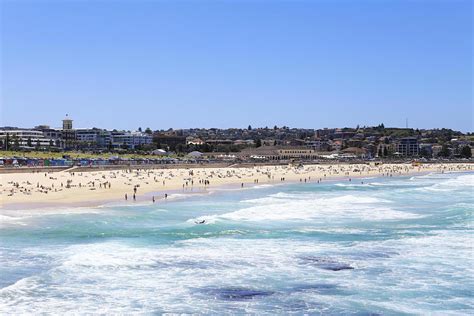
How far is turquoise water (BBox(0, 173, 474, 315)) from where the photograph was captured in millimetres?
14406

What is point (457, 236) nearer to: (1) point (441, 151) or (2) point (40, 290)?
(2) point (40, 290)

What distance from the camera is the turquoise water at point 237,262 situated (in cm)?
1441

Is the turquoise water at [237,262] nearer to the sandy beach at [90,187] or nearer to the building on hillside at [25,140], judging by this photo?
the sandy beach at [90,187]

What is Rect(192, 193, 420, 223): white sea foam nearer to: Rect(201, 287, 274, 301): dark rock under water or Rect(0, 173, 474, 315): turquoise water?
Rect(0, 173, 474, 315): turquoise water

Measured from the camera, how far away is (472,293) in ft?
50.4

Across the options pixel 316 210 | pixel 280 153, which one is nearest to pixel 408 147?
pixel 280 153

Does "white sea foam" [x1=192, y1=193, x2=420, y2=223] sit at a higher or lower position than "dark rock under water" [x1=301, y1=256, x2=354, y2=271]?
higher

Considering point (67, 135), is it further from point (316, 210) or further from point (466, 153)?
point (316, 210)

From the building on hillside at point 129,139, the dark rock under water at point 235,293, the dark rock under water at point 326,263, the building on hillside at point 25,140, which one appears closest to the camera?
the dark rock under water at point 235,293

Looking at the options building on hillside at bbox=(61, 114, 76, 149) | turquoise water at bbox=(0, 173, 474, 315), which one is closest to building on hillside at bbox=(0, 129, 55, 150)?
building on hillside at bbox=(61, 114, 76, 149)

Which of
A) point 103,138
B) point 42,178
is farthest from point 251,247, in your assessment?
point 103,138

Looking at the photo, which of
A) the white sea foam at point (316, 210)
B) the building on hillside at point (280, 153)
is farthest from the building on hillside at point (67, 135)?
the white sea foam at point (316, 210)

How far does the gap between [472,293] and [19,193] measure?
3088 cm

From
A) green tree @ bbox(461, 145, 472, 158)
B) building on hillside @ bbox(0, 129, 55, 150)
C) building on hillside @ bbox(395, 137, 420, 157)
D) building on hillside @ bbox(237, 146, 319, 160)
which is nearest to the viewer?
building on hillside @ bbox(0, 129, 55, 150)
